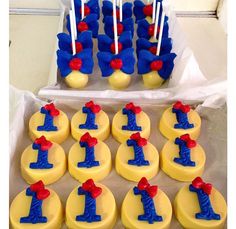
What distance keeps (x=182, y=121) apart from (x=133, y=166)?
0.72ft

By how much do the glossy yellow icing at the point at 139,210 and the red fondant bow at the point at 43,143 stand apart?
0.82ft

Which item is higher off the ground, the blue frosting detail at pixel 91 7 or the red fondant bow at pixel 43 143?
the blue frosting detail at pixel 91 7

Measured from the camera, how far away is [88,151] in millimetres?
1059

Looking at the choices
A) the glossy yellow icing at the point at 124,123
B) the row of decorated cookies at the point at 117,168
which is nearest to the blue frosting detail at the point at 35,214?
the row of decorated cookies at the point at 117,168

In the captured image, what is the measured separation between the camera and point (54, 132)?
1129mm

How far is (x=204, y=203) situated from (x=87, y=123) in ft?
1.31

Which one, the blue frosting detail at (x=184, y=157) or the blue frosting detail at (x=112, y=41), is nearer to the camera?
the blue frosting detail at (x=184, y=157)

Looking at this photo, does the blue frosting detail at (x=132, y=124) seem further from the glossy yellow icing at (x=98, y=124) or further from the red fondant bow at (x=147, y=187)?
the red fondant bow at (x=147, y=187)

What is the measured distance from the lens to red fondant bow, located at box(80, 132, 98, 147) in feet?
3.48

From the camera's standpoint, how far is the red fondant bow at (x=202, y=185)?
965mm

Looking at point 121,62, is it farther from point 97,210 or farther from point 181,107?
point 97,210
